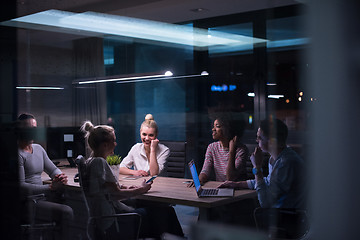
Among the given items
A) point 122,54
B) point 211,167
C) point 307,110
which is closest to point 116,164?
point 211,167

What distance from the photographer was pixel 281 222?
1.39 m

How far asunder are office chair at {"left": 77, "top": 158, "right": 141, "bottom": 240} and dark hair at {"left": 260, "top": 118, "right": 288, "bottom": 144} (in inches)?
45.7

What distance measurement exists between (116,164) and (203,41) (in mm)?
1066

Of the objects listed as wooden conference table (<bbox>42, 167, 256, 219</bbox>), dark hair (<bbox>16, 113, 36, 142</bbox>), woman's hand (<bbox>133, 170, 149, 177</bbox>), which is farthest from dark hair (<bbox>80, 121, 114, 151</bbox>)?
woman's hand (<bbox>133, 170, 149, 177</bbox>)

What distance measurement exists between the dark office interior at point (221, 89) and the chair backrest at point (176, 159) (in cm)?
6

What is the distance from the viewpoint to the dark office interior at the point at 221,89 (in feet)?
3.17

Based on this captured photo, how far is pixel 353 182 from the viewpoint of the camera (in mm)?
965

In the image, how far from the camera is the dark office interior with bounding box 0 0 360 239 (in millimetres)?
965

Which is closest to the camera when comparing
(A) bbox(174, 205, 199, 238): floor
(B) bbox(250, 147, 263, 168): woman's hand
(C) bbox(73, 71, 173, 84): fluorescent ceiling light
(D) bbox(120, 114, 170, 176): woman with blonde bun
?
(B) bbox(250, 147, 263, 168): woman's hand

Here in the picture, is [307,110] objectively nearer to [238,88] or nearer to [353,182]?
[353,182]

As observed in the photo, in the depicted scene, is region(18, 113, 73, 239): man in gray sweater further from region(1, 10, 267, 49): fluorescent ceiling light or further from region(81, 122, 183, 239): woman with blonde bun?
region(1, 10, 267, 49): fluorescent ceiling light

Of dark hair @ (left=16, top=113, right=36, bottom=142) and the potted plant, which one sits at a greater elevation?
dark hair @ (left=16, top=113, right=36, bottom=142)

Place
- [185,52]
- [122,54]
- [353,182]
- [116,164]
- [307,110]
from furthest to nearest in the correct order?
[122,54]
[185,52]
[116,164]
[307,110]
[353,182]

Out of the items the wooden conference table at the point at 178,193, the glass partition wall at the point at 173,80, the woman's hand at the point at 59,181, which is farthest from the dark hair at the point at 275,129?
the woman's hand at the point at 59,181
